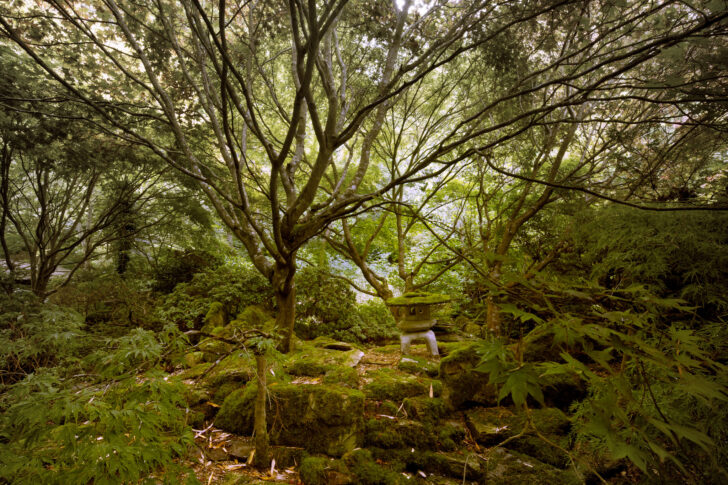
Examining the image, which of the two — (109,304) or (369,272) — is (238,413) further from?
(109,304)

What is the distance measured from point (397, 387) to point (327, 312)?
369cm

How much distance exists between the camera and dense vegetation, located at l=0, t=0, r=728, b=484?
3.97ft

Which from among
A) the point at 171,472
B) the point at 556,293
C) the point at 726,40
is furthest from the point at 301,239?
the point at 726,40

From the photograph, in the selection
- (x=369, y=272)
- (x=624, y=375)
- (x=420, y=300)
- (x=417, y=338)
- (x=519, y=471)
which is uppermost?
(x=369, y=272)

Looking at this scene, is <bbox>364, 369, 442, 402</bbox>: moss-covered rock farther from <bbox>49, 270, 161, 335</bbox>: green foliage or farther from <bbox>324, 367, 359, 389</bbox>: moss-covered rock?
<bbox>49, 270, 161, 335</bbox>: green foliage

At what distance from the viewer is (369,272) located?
725 centimetres

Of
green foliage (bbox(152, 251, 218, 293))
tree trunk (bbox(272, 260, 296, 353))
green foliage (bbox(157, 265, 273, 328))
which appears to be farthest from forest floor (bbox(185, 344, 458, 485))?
green foliage (bbox(152, 251, 218, 293))

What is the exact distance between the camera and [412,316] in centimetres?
436

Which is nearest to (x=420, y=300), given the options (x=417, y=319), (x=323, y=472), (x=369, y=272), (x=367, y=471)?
(x=417, y=319)

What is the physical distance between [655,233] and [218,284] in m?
7.89

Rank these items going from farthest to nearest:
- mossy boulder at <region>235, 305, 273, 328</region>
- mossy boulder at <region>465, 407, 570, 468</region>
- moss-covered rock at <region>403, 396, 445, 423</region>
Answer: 1. mossy boulder at <region>235, 305, 273, 328</region>
2. moss-covered rock at <region>403, 396, 445, 423</region>
3. mossy boulder at <region>465, 407, 570, 468</region>

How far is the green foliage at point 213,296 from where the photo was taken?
6.44 meters

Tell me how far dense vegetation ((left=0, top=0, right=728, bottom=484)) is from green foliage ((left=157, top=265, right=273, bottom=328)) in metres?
0.07

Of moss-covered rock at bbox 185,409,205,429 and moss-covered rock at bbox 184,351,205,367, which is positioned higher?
moss-covered rock at bbox 184,351,205,367
